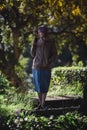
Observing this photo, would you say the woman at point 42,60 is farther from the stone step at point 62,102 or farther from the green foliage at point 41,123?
the green foliage at point 41,123

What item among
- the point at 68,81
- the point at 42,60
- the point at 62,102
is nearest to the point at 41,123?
the point at 42,60

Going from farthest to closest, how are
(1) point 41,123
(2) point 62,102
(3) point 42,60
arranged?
(2) point 62,102 → (3) point 42,60 → (1) point 41,123

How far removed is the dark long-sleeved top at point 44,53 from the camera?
10.8 meters

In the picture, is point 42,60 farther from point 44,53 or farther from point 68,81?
point 68,81

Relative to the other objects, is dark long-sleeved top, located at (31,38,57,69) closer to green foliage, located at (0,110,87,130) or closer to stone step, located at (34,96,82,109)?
stone step, located at (34,96,82,109)

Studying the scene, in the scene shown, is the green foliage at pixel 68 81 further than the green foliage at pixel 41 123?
Yes

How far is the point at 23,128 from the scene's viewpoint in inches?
320

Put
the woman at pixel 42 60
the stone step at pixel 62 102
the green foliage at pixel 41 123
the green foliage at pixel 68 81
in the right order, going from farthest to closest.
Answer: the green foliage at pixel 68 81 → the stone step at pixel 62 102 → the woman at pixel 42 60 → the green foliage at pixel 41 123

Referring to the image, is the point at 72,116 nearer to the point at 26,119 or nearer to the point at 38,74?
the point at 26,119

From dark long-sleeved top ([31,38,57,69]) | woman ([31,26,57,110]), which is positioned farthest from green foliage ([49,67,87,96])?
dark long-sleeved top ([31,38,57,69])

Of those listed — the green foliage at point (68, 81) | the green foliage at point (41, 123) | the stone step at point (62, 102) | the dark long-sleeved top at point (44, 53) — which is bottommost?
the green foliage at point (68, 81)

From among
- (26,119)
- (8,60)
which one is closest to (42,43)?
(26,119)

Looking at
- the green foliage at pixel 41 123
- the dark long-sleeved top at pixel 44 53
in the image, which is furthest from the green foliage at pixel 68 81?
the green foliage at pixel 41 123

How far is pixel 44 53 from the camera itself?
1084 centimetres
